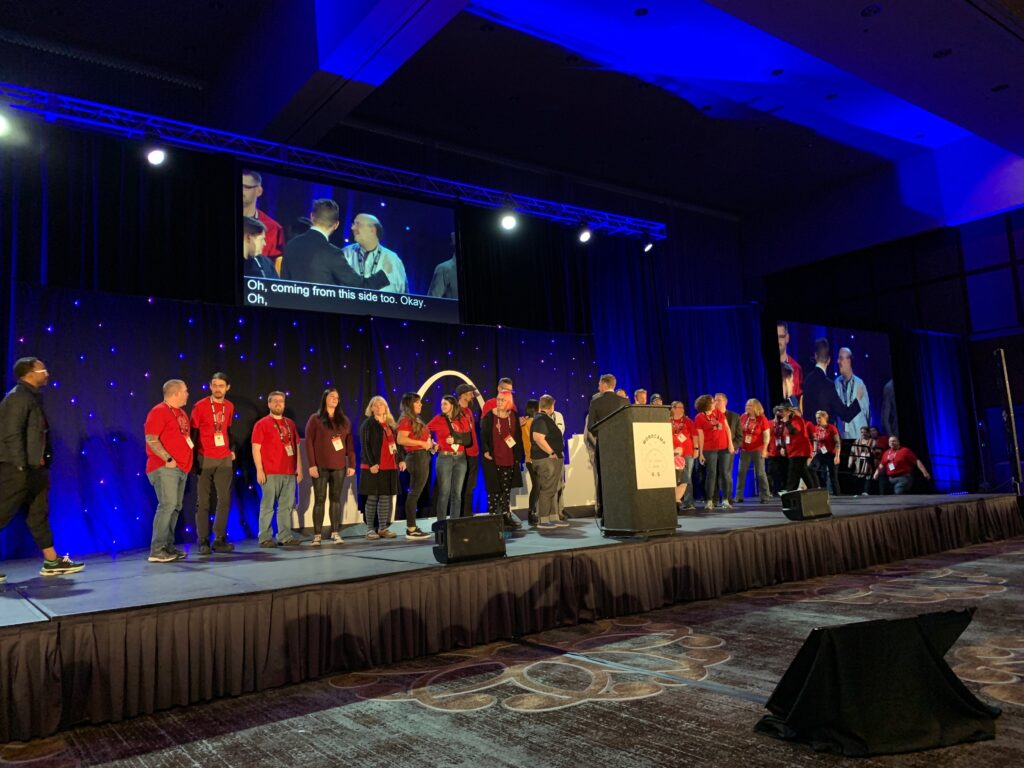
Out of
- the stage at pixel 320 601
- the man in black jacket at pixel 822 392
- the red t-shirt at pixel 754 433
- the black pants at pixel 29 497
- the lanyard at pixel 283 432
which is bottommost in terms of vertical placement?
the stage at pixel 320 601

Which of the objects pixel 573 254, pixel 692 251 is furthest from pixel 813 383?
pixel 573 254

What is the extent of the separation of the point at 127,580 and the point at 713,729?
321 centimetres

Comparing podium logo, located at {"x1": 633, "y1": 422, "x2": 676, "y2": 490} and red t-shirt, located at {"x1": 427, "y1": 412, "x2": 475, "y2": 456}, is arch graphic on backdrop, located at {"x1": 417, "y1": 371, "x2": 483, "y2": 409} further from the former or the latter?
podium logo, located at {"x1": 633, "y1": 422, "x2": 676, "y2": 490}

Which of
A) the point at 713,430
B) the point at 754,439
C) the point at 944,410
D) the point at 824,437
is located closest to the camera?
the point at 713,430

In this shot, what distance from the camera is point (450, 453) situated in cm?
654

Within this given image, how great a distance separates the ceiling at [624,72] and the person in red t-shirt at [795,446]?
3796mm

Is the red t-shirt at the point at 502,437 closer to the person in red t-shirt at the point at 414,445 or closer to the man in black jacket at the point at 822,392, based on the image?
the person in red t-shirt at the point at 414,445

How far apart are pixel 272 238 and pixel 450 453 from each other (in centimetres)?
350

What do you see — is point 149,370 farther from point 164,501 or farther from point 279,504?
point 164,501

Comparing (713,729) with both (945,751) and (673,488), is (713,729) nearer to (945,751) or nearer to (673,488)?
(945,751)

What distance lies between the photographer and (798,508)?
524 centimetres

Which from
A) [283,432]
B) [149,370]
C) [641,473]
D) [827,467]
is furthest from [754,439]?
[149,370]

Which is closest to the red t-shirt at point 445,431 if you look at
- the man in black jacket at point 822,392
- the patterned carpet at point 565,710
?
the patterned carpet at point 565,710

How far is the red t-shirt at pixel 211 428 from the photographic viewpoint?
557 centimetres
